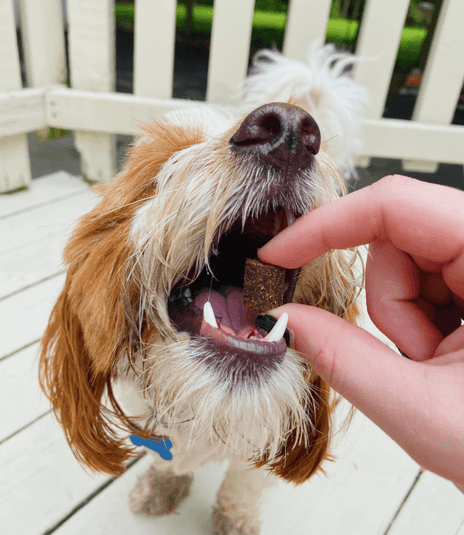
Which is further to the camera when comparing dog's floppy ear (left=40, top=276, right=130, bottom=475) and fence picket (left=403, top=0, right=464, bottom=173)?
fence picket (left=403, top=0, right=464, bottom=173)

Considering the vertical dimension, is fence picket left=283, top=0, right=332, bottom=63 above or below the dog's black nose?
above

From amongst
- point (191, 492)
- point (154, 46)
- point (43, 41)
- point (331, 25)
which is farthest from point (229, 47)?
point (331, 25)

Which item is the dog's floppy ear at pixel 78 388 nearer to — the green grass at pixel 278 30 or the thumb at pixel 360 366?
the thumb at pixel 360 366

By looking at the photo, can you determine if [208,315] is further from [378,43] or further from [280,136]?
[378,43]

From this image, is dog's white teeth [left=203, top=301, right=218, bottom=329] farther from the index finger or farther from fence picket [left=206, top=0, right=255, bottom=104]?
fence picket [left=206, top=0, right=255, bottom=104]

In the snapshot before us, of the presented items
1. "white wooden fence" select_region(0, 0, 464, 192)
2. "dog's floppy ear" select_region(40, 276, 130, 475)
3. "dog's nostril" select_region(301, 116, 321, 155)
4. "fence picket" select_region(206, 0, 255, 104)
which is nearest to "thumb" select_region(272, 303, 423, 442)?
"dog's nostril" select_region(301, 116, 321, 155)

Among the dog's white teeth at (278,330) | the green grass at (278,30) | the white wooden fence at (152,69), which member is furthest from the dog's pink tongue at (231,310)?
the green grass at (278,30)
